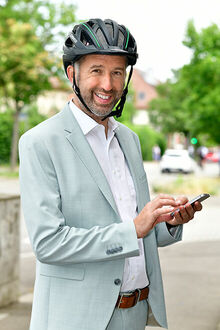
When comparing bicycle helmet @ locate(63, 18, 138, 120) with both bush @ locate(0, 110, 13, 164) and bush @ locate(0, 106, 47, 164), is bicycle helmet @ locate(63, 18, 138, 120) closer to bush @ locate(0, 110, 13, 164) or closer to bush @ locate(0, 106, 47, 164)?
bush @ locate(0, 106, 47, 164)

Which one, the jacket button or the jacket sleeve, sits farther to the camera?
the jacket button

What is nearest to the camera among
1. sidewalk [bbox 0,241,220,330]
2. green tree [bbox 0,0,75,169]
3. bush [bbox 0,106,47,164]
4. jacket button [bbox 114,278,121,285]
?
jacket button [bbox 114,278,121,285]

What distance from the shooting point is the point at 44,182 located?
6.20 feet

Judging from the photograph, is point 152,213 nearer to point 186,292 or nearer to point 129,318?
point 129,318

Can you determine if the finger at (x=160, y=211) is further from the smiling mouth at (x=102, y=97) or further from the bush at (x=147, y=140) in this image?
the bush at (x=147, y=140)

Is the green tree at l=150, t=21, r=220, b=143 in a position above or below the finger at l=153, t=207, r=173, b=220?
above

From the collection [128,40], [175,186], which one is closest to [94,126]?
[128,40]

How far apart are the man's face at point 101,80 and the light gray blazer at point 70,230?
122 mm

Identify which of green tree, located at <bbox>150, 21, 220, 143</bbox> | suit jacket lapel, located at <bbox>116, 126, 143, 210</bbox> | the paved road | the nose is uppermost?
green tree, located at <bbox>150, 21, 220, 143</bbox>

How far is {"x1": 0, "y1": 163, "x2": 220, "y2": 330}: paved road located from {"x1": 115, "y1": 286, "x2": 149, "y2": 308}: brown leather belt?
3.26 metres

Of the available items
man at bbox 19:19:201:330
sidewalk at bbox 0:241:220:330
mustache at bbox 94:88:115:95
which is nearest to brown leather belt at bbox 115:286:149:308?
man at bbox 19:19:201:330

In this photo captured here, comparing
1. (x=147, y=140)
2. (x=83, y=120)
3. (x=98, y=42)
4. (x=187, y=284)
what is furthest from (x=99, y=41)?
(x=147, y=140)

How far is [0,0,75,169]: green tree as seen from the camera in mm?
25031

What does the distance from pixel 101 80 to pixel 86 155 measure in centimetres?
28
